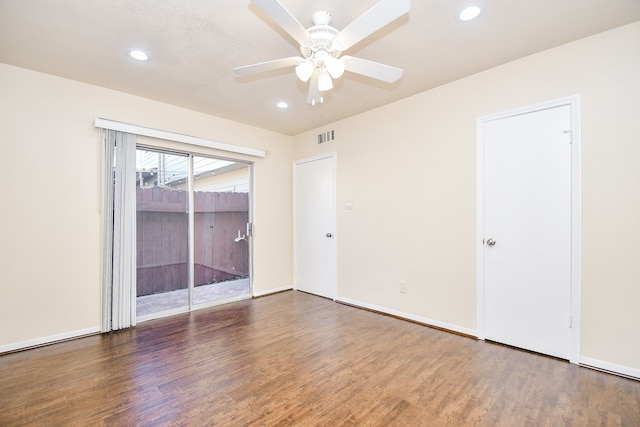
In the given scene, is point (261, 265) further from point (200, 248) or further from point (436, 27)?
point (436, 27)

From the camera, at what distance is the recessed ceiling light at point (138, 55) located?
2.49m

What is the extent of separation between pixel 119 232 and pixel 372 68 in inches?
126

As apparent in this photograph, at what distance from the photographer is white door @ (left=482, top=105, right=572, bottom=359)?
8.11 ft

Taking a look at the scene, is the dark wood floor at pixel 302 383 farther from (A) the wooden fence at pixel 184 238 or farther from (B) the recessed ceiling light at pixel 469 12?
(B) the recessed ceiling light at pixel 469 12

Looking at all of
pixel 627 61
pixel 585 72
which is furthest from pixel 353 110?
pixel 627 61

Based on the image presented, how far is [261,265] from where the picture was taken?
4.65 m

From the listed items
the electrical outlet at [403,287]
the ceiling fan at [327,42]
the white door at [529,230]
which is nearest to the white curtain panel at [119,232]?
the ceiling fan at [327,42]

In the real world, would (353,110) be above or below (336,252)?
above

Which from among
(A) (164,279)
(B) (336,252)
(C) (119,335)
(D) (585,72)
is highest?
(D) (585,72)

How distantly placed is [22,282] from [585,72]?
5.49 m

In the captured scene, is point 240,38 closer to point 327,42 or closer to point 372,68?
point 327,42

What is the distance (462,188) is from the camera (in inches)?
120

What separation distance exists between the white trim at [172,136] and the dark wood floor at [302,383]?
7.60 feet

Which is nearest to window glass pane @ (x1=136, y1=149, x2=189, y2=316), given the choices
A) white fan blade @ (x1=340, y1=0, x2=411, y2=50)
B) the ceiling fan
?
the ceiling fan
